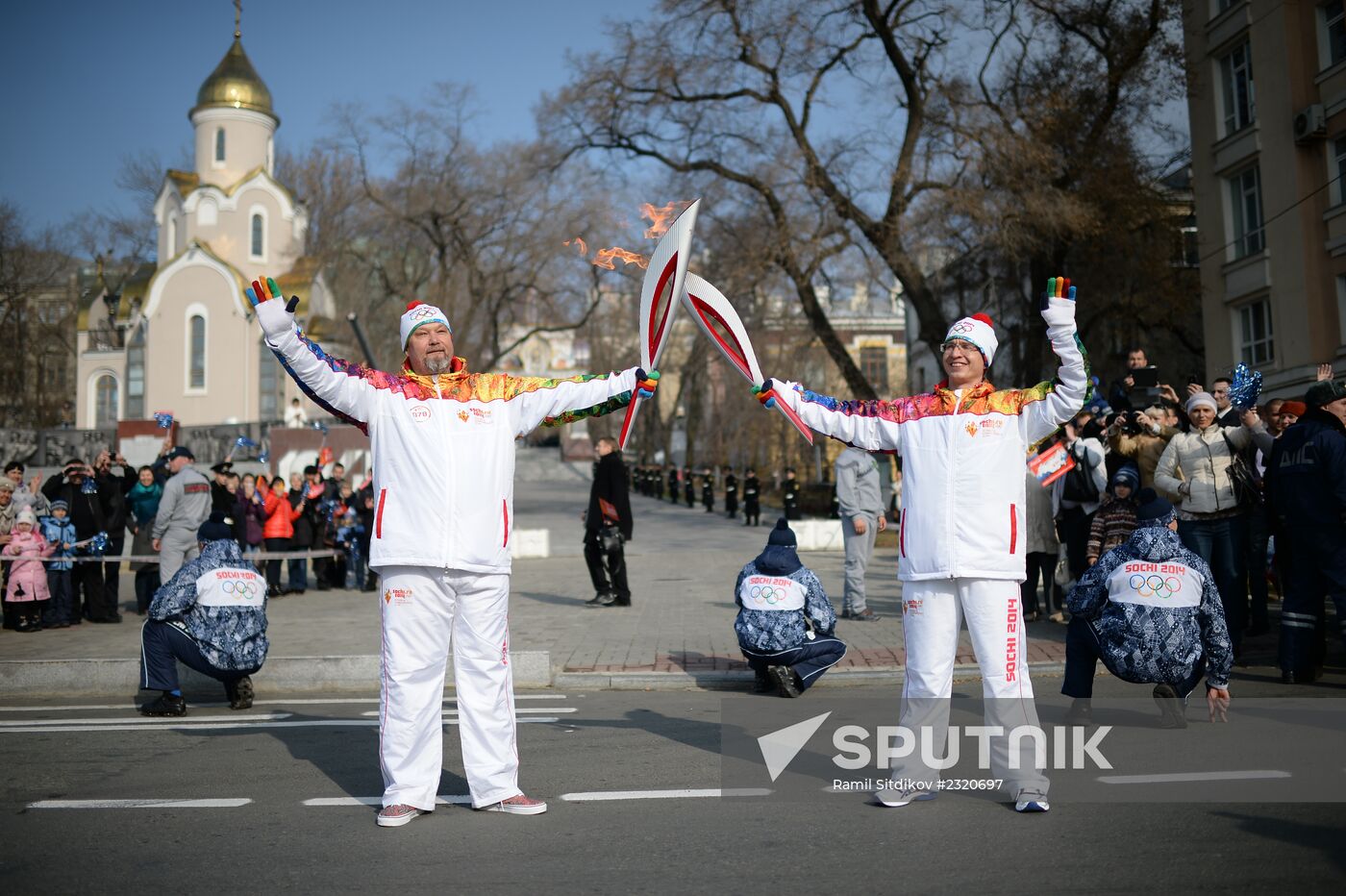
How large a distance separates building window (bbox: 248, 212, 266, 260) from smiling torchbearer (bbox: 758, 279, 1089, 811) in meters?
55.4

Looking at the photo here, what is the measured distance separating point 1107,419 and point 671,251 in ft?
21.8

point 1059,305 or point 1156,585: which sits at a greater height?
point 1059,305

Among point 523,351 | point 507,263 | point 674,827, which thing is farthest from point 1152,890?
point 523,351

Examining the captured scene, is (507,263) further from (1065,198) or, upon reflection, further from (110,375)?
(110,375)

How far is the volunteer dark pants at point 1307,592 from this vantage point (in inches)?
312

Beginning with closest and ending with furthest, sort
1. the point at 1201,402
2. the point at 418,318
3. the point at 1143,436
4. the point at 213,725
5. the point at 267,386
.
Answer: the point at 418,318
the point at 213,725
the point at 1201,402
the point at 1143,436
the point at 267,386

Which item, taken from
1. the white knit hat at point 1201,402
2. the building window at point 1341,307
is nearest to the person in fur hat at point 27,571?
the white knit hat at point 1201,402

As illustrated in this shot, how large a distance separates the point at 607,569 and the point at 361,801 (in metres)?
8.86

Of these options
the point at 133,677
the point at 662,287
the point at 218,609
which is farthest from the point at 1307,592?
the point at 133,677

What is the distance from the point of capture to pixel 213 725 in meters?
7.60

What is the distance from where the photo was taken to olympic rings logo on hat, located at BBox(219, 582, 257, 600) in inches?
316

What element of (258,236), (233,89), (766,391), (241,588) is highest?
(233,89)

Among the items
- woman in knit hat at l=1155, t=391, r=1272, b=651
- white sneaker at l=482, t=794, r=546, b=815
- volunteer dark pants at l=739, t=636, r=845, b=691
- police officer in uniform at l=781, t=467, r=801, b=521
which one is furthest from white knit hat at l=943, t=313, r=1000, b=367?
police officer in uniform at l=781, t=467, r=801, b=521

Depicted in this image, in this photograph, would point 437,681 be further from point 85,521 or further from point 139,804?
point 85,521
